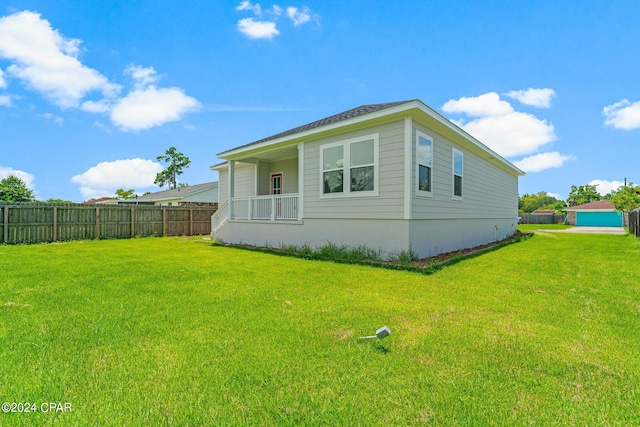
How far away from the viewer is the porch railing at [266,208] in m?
10.1

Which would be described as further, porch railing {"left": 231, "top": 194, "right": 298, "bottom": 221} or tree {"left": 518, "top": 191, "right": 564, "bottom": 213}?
tree {"left": 518, "top": 191, "right": 564, "bottom": 213}

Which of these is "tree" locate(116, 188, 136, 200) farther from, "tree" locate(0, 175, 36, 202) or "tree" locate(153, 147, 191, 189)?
"tree" locate(0, 175, 36, 202)

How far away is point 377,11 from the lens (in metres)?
9.43

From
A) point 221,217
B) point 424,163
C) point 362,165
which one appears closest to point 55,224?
point 221,217

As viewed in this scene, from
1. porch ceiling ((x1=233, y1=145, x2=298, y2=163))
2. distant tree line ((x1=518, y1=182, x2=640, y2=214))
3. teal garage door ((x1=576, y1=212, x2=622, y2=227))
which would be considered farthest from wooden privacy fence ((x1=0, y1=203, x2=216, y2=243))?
teal garage door ((x1=576, y1=212, x2=622, y2=227))

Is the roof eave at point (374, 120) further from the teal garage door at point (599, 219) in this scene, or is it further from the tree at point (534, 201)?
the tree at point (534, 201)

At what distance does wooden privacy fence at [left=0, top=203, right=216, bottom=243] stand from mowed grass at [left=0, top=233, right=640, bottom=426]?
366 inches

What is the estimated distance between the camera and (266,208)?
1107 centimetres

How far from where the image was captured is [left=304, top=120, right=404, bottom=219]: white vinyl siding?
742cm

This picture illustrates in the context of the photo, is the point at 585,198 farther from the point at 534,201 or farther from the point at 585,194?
the point at 534,201

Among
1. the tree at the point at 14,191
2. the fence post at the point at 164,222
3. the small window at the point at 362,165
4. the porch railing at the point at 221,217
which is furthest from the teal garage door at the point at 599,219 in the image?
the tree at the point at 14,191

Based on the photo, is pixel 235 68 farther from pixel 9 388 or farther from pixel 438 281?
pixel 9 388

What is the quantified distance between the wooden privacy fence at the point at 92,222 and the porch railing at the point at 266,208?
5.91m

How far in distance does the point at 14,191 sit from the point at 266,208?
81.8 ft
